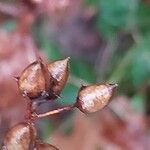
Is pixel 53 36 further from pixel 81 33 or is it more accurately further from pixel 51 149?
pixel 51 149

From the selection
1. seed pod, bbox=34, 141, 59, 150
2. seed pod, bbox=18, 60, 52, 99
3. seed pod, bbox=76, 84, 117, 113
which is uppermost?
seed pod, bbox=18, 60, 52, 99

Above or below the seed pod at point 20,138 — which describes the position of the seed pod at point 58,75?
above

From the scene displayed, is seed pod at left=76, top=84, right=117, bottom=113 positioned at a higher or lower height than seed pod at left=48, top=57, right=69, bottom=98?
lower

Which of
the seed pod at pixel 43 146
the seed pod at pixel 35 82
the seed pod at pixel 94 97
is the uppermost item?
the seed pod at pixel 35 82

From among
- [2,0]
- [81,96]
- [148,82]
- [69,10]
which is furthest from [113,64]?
[81,96]
